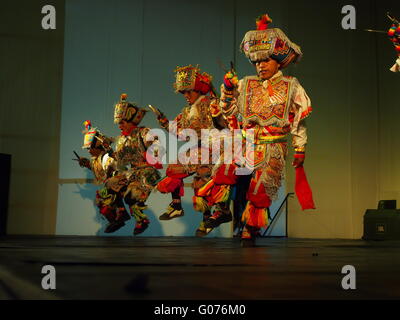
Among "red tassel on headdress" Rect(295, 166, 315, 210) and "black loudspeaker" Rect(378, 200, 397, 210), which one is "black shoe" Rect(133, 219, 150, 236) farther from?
"black loudspeaker" Rect(378, 200, 397, 210)

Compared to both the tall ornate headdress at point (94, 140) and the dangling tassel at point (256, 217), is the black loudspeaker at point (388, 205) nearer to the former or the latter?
the tall ornate headdress at point (94, 140)

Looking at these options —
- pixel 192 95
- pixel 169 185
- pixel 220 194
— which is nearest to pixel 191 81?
pixel 192 95

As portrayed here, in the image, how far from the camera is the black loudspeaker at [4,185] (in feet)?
21.8

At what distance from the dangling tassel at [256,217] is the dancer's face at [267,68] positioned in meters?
0.90

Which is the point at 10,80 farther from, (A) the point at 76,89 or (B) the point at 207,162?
(B) the point at 207,162

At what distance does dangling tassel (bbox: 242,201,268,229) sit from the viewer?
383 centimetres

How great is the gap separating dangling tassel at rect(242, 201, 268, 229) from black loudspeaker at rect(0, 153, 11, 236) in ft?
12.5

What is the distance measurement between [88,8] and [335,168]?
378 cm

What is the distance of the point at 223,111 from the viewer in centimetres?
418

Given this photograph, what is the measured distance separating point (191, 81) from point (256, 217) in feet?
6.02

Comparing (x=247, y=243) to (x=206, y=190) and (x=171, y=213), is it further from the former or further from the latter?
(x=171, y=213)

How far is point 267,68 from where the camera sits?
3.97 metres

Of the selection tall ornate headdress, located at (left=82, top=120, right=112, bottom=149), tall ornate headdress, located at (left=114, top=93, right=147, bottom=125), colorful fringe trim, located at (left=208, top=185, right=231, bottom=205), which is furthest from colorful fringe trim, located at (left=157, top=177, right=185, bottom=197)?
tall ornate headdress, located at (left=82, top=120, right=112, bottom=149)
